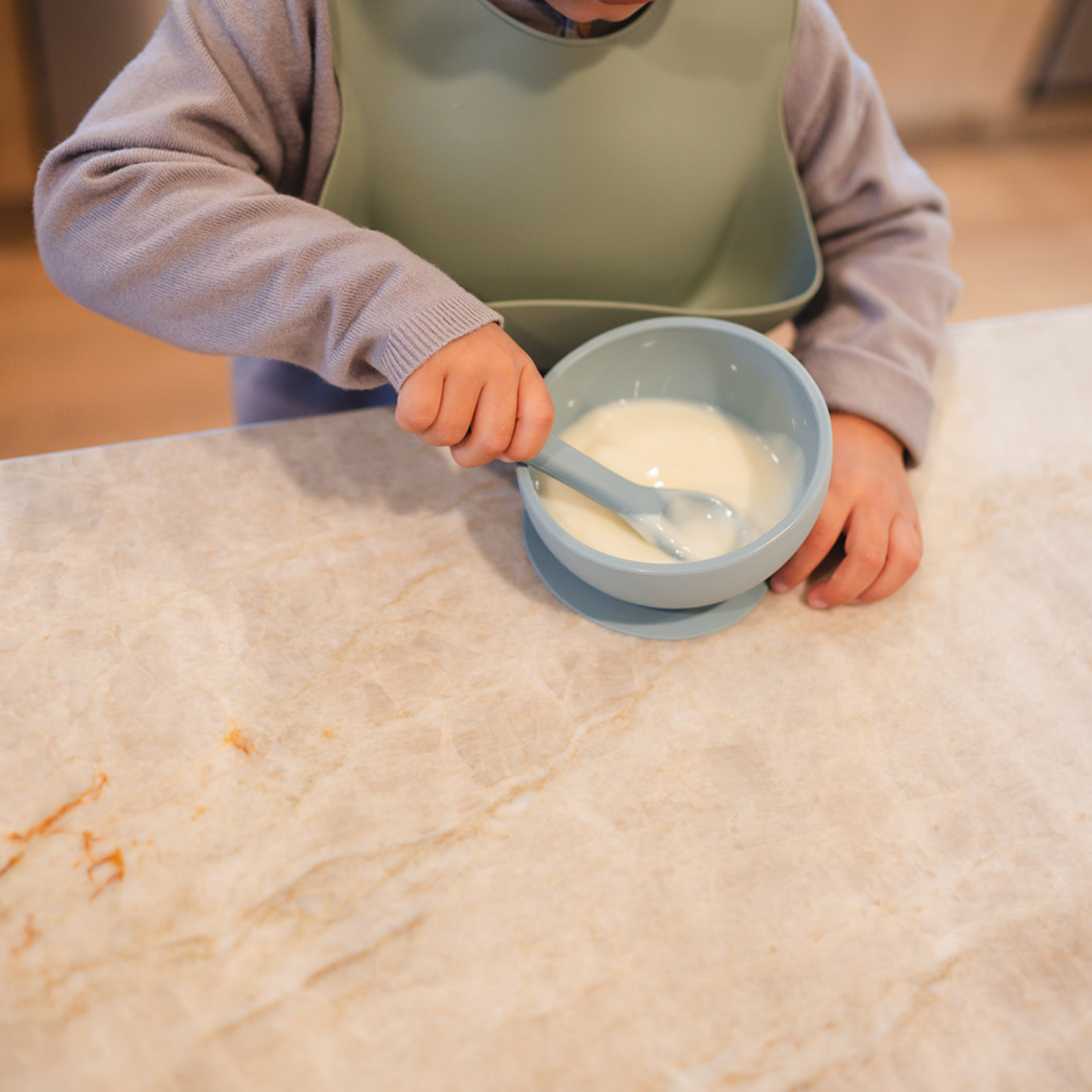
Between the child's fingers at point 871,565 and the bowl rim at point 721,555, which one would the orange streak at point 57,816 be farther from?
the child's fingers at point 871,565

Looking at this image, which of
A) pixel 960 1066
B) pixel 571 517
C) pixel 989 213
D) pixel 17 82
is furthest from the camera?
pixel 989 213

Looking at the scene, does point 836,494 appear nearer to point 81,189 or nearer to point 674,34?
point 674,34

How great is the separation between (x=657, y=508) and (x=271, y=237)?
0.85ft

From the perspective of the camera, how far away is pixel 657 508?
483mm

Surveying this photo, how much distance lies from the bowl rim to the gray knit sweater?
3.0 inches

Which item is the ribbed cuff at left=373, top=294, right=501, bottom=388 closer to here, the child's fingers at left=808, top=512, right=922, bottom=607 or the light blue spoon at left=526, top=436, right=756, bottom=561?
the light blue spoon at left=526, top=436, right=756, bottom=561

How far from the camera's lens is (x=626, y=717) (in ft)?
1.46

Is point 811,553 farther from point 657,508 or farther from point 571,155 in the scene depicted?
point 571,155

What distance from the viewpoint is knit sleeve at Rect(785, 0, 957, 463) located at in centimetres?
58

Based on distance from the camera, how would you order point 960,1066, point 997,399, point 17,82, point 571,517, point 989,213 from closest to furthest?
point 960,1066
point 571,517
point 997,399
point 17,82
point 989,213

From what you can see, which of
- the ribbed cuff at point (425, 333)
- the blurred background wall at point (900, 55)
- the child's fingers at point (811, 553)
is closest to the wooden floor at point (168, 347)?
the blurred background wall at point (900, 55)

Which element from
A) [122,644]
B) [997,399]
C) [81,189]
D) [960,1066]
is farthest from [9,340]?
[960,1066]

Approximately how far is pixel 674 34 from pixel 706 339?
0.69 feet

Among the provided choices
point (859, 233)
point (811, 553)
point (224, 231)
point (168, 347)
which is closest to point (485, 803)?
point (811, 553)
